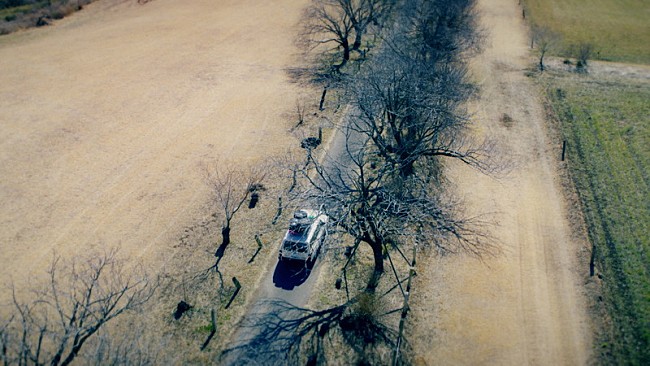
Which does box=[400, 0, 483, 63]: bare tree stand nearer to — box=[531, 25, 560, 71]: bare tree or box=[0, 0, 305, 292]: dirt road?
box=[531, 25, 560, 71]: bare tree

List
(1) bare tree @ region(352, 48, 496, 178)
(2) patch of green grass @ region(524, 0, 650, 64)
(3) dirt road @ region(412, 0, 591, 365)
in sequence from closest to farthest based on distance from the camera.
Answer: (3) dirt road @ region(412, 0, 591, 365)
(1) bare tree @ region(352, 48, 496, 178)
(2) patch of green grass @ region(524, 0, 650, 64)

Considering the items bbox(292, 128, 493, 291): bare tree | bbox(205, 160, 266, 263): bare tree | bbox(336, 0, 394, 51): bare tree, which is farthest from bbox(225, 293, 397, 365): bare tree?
bbox(336, 0, 394, 51): bare tree

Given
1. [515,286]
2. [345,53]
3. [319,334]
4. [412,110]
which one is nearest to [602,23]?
[345,53]

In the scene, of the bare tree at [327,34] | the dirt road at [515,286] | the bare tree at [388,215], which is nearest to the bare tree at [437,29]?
the bare tree at [327,34]

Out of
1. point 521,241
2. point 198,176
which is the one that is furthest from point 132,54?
point 521,241

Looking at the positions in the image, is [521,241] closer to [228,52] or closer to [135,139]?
[135,139]

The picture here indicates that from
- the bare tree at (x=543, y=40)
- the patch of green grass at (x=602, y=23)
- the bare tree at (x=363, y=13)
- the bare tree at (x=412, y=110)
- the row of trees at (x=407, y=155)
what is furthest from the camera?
the patch of green grass at (x=602, y=23)

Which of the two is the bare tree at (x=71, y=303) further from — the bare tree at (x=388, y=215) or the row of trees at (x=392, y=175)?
the bare tree at (x=388, y=215)
